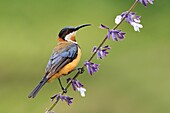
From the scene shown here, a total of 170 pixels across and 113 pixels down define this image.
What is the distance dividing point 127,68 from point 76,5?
8.45 ft

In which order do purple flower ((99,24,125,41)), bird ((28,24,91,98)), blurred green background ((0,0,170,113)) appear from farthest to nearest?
blurred green background ((0,0,170,113)) < bird ((28,24,91,98)) < purple flower ((99,24,125,41))

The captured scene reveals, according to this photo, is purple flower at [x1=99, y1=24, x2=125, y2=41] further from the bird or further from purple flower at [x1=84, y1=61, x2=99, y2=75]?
the bird

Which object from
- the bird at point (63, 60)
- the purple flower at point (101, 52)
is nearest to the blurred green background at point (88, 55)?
the bird at point (63, 60)

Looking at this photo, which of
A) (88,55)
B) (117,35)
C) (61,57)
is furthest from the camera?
(88,55)

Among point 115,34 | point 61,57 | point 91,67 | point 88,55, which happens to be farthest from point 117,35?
point 88,55

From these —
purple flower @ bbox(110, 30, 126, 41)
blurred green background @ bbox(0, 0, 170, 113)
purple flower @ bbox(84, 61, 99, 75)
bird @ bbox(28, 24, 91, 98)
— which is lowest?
purple flower @ bbox(84, 61, 99, 75)

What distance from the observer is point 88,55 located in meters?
8.31

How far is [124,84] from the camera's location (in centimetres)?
781

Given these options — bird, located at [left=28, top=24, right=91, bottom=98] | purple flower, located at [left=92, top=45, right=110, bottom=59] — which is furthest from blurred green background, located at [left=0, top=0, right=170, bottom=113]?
purple flower, located at [left=92, top=45, right=110, bottom=59]

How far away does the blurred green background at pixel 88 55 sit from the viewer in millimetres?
7168

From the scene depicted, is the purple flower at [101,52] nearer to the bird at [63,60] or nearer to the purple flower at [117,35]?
the purple flower at [117,35]

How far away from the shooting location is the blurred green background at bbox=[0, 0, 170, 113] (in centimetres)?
717

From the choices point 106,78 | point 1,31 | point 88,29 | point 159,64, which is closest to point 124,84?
point 106,78

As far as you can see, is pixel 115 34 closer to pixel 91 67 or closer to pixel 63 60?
pixel 91 67
